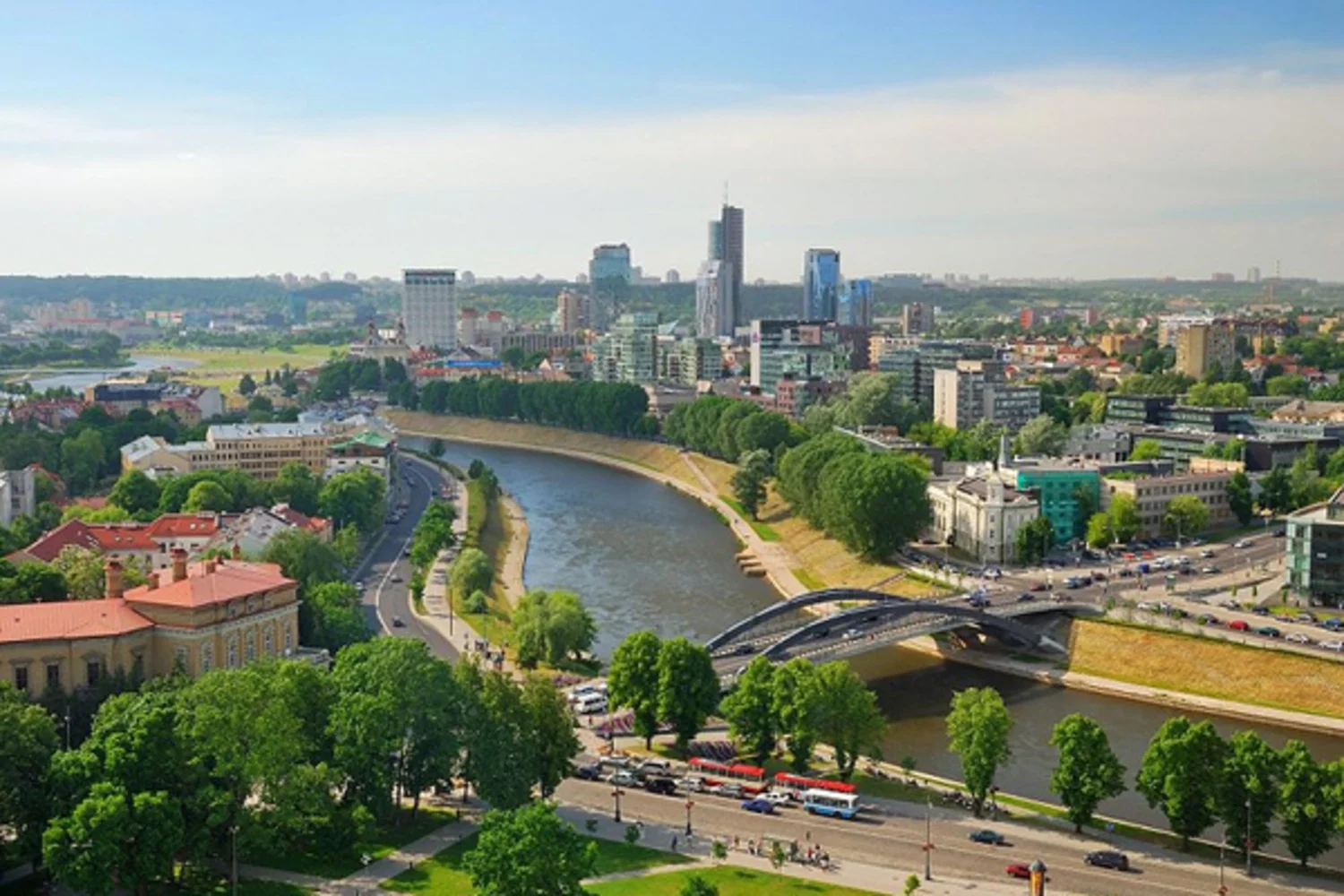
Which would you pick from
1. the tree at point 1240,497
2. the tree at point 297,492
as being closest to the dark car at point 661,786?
the tree at point 297,492

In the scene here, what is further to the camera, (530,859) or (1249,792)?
(1249,792)

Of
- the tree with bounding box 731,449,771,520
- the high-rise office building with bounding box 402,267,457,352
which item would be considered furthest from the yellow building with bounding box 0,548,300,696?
the high-rise office building with bounding box 402,267,457,352

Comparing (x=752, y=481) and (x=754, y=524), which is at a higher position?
(x=752, y=481)

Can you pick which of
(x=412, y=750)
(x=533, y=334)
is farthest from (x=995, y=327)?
(x=412, y=750)

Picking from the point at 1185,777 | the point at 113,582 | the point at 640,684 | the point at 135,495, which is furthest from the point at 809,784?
the point at 135,495

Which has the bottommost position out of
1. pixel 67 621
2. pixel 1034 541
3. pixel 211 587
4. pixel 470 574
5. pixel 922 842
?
pixel 922 842

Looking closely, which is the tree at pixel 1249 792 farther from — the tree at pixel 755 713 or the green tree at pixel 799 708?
the tree at pixel 755 713

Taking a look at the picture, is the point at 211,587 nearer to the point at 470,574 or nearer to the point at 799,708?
the point at 799,708
